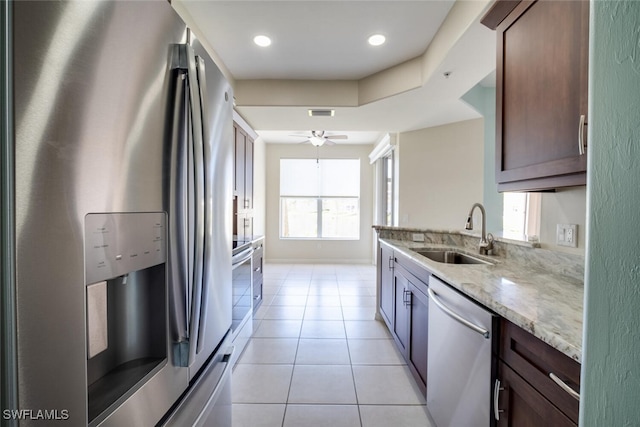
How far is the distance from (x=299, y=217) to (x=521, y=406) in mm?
6068

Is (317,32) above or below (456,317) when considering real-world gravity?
above

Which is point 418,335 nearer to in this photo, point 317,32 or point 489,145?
point 317,32

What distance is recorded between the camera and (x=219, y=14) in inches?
88.0

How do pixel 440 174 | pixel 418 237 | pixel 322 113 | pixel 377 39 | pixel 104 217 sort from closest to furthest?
1. pixel 104 217
2. pixel 377 39
3. pixel 418 237
4. pixel 322 113
5. pixel 440 174

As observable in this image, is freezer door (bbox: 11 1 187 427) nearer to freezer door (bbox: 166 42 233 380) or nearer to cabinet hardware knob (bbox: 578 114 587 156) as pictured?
freezer door (bbox: 166 42 233 380)

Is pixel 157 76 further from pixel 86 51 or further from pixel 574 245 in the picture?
pixel 574 245

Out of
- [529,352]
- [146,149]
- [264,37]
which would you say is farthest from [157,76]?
[264,37]

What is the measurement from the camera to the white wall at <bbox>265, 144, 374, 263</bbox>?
21.9 ft

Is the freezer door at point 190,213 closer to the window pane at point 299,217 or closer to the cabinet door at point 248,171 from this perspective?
the cabinet door at point 248,171

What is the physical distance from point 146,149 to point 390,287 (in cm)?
247

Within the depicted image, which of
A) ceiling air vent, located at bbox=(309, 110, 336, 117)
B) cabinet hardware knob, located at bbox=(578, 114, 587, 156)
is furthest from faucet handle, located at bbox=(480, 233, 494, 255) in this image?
ceiling air vent, located at bbox=(309, 110, 336, 117)

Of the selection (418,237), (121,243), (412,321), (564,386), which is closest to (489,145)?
(418,237)

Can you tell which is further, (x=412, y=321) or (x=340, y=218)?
(x=340, y=218)

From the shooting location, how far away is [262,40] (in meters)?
2.58
